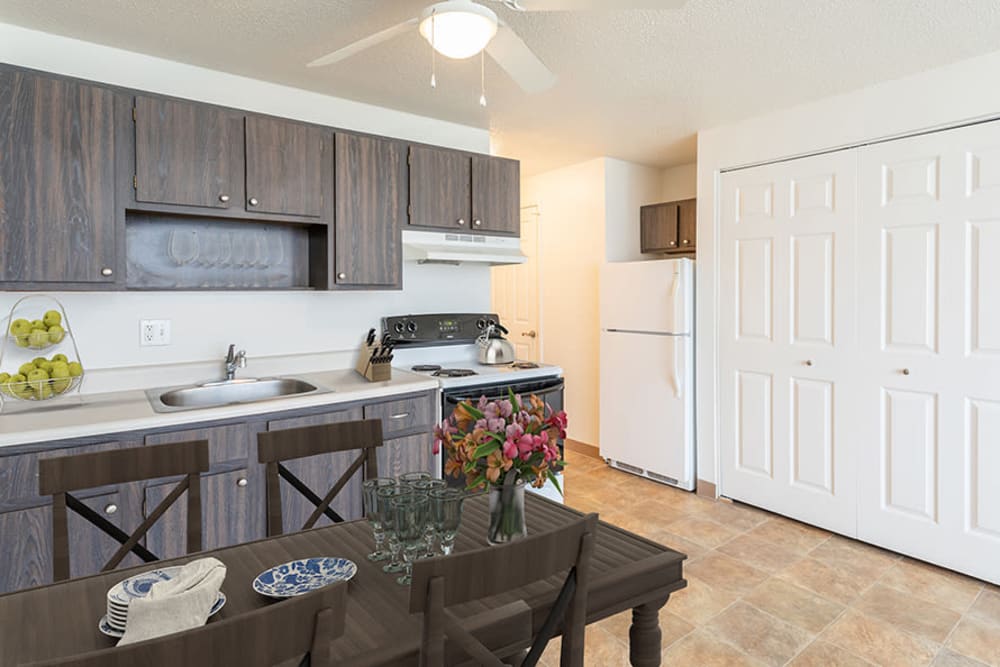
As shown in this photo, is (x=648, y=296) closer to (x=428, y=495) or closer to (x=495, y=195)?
(x=495, y=195)

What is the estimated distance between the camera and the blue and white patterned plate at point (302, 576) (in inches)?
45.1

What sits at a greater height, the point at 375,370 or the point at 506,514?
the point at 375,370

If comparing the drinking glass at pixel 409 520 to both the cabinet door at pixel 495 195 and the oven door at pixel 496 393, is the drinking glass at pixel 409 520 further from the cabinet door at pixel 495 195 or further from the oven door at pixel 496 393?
the cabinet door at pixel 495 195

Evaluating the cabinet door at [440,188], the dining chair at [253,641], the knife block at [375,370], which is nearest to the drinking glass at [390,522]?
the dining chair at [253,641]

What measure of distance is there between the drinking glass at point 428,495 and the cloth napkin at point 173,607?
40 centimetres

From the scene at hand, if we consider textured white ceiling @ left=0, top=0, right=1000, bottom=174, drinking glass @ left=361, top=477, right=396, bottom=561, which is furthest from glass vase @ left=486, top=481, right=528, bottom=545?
textured white ceiling @ left=0, top=0, right=1000, bottom=174

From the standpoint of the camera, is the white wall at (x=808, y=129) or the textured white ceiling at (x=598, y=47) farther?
the white wall at (x=808, y=129)

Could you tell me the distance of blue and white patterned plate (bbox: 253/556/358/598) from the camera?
45.1 inches

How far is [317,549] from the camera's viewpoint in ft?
4.50

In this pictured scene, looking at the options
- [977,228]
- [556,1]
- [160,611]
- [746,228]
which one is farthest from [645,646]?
[746,228]

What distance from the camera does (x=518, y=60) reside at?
76.4 inches

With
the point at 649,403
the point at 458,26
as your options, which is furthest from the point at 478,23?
the point at 649,403

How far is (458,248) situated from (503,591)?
2574mm

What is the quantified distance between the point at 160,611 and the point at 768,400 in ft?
11.0
